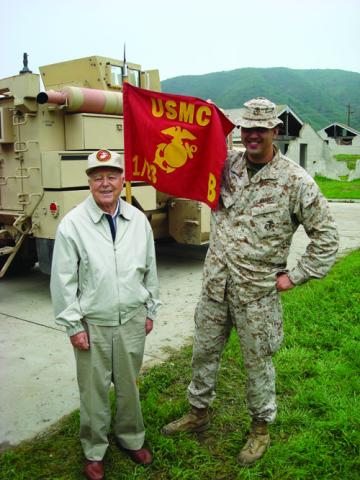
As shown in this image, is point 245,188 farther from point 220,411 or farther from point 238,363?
point 238,363

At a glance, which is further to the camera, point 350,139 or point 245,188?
point 350,139

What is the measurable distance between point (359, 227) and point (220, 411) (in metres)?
9.59

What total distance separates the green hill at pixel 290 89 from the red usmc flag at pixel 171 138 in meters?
112

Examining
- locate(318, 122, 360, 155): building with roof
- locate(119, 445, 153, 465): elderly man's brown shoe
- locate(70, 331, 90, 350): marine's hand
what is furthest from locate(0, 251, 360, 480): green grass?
locate(318, 122, 360, 155): building with roof

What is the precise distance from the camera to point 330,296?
239 inches

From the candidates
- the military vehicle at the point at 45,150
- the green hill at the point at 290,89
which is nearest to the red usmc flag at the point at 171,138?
the military vehicle at the point at 45,150

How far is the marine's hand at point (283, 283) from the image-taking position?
9.21 ft

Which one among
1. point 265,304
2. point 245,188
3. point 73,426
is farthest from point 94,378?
point 245,188

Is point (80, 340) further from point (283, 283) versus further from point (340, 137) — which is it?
point (340, 137)

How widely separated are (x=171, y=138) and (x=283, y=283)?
1.19 meters

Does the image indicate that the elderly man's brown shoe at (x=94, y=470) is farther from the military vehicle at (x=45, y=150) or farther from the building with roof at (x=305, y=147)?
the building with roof at (x=305, y=147)

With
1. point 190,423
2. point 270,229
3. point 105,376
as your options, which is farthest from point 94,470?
point 270,229

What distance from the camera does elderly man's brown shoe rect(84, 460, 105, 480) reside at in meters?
2.76

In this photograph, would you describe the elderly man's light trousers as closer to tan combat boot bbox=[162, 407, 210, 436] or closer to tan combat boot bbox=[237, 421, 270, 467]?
tan combat boot bbox=[162, 407, 210, 436]
